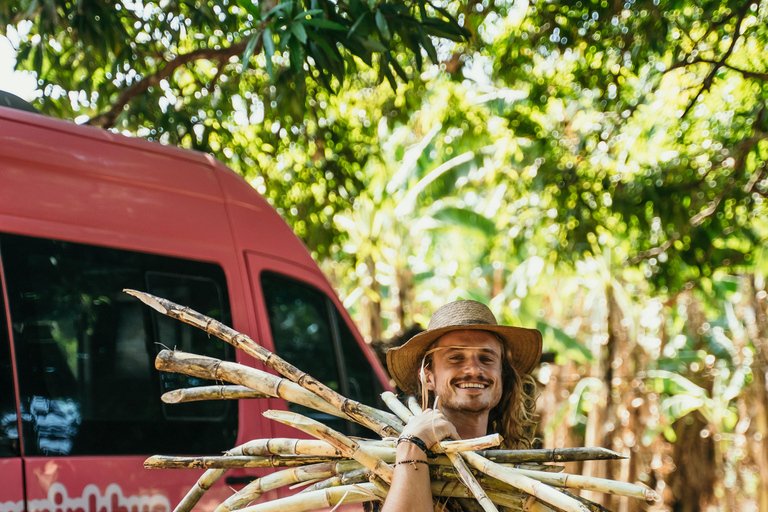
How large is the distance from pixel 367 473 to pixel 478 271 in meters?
13.0

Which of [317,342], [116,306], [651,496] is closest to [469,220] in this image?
[317,342]

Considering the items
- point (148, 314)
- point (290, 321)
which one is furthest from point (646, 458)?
point (148, 314)

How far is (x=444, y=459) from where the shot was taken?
204 centimetres

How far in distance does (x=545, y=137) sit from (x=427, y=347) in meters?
5.22

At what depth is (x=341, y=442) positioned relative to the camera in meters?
1.94

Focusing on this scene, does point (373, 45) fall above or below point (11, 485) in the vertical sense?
above

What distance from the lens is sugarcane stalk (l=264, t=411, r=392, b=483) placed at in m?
1.94

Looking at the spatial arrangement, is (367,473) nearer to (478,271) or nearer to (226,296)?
(226,296)

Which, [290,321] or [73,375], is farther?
[290,321]

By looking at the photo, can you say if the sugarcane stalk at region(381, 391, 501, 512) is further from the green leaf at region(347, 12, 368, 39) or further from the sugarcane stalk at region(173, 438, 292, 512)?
the green leaf at region(347, 12, 368, 39)

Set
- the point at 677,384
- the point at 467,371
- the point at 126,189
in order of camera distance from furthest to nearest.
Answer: the point at 677,384, the point at 126,189, the point at 467,371

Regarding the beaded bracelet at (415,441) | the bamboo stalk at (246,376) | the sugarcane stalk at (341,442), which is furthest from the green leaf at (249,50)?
the beaded bracelet at (415,441)

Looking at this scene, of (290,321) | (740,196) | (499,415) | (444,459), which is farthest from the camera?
(740,196)

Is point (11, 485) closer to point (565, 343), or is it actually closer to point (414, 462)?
point (414, 462)
